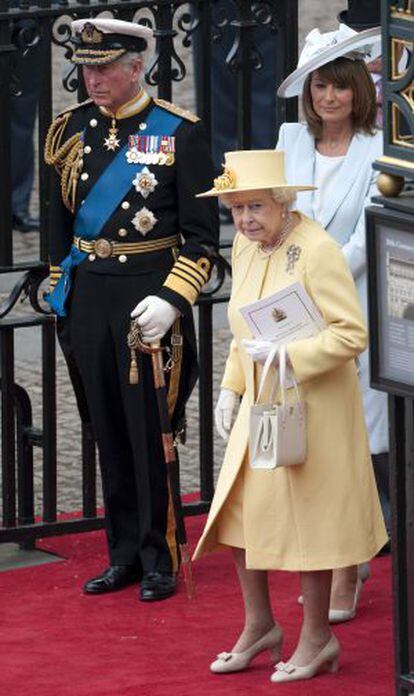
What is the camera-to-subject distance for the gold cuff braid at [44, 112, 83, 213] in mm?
6906

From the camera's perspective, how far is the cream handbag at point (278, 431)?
5.81 meters

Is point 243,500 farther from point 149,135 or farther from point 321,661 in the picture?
point 149,135

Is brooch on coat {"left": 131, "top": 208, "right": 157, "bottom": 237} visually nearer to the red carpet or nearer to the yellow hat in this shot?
the yellow hat

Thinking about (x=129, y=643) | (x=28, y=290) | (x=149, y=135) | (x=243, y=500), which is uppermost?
(x=149, y=135)

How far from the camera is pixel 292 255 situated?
5.95m

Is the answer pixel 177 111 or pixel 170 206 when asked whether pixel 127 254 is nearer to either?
pixel 170 206

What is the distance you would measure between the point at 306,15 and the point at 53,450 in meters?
9.16

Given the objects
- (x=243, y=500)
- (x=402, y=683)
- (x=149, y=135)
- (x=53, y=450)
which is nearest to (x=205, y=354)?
(x=53, y=450)

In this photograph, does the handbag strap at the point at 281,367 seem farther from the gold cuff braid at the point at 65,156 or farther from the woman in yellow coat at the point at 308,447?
the gold cuff braid at the point at 65,156

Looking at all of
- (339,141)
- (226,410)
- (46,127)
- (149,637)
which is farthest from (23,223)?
(226,410)

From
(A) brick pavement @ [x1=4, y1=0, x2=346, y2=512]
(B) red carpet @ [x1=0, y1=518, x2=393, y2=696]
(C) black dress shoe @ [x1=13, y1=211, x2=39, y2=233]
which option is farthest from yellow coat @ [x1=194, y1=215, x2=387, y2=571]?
(C) black dress shoe @ [x1=13, y1=211, x2=39, y2=233]

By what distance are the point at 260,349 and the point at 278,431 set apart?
9.7 inches

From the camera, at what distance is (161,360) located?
22.3ft

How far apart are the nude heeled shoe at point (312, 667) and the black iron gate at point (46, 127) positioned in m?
1.50
